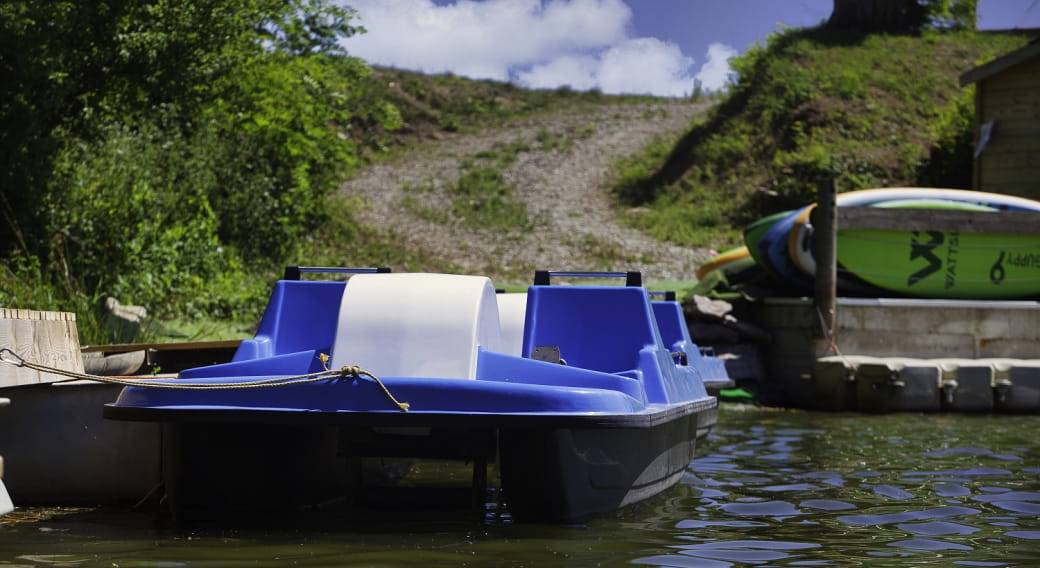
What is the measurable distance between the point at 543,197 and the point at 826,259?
19034 mm

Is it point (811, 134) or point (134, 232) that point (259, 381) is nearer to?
point (134, 232)

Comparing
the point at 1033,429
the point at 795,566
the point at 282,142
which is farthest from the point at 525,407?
the point at 282,142

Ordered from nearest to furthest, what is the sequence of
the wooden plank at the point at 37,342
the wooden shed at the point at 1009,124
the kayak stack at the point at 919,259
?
the wooden plank at the point at 37,342
the kayak stack at the point at 919,259
the wooden shed at the point at 1009,124

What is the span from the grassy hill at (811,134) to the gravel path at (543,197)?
1303 mm

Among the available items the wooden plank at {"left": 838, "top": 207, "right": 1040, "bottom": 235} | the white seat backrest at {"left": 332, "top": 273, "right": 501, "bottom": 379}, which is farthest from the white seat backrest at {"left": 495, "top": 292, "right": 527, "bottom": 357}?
the wooden plank at {"left": 838, "top": 207, "right": 1040, "bottom": 235}

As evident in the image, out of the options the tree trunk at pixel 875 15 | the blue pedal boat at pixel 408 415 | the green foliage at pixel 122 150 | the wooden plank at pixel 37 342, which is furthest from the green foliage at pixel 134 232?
the tree trunk at pixel 875 15

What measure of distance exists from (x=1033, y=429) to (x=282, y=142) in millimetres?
12604

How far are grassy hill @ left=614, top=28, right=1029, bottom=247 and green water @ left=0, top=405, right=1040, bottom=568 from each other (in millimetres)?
18411

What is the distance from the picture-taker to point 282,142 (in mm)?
19359

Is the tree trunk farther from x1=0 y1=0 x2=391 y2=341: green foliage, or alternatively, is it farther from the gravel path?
x1=0 y1=0 x2=391 y2=341: green foliage

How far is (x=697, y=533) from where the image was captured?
18.6ft

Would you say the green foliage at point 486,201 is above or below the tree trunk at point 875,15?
below

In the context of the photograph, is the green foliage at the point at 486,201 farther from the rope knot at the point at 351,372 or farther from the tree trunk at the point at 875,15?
the rope knot at the point at 351,372

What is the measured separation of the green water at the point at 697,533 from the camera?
484 cm
